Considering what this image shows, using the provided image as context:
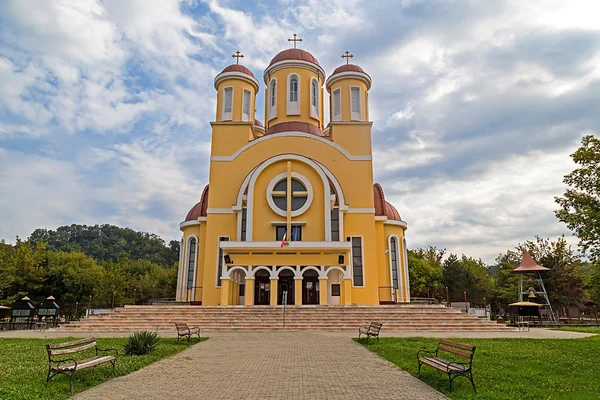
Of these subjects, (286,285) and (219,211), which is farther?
(219,211)

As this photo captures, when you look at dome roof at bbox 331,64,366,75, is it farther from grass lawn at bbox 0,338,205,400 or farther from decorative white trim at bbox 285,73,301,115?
grass lawn at bbox 0,338,205,400

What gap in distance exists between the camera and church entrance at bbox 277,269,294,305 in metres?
22.8

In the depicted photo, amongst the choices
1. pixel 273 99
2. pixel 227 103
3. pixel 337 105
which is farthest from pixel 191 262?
pixel 337 105

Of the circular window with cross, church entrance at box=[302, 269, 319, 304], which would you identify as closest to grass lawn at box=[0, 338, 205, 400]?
church entrance at box=[302, 269, 319, 304]

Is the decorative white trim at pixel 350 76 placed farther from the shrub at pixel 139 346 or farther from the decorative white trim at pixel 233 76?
the shrub at pixel 139 346

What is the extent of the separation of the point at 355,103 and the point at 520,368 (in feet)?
72.9

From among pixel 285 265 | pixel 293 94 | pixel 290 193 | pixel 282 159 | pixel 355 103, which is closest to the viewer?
pixel 285 265

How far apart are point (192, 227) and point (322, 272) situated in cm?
1022

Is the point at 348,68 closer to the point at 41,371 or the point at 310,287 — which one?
the point at 310,287

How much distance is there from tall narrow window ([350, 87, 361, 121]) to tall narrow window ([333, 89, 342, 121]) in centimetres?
76

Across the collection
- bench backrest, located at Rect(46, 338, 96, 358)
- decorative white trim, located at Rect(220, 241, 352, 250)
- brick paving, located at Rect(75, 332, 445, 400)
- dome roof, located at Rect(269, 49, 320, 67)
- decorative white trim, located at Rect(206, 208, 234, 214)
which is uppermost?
dome roof, located at Rect(269, 49, 320, 67)

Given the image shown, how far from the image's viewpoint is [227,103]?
92.3 ft

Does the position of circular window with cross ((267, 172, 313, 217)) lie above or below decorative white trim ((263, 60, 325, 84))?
below

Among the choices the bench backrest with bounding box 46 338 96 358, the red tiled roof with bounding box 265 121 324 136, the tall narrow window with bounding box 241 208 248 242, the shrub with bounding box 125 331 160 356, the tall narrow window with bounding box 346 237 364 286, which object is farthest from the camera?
the red tiled roof with bounding box 265 121 324 136
